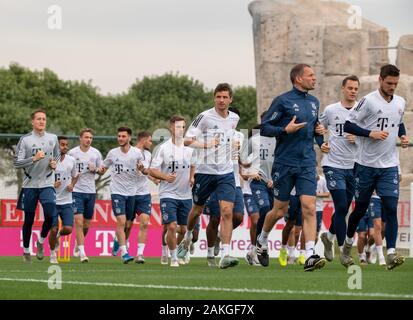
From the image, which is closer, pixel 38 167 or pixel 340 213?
pixel 340 213

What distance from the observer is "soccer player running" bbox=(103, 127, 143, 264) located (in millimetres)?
21922

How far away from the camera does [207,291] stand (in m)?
11.3

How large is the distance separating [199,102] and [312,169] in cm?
7267

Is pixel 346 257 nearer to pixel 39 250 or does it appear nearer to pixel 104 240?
pixel 39 250

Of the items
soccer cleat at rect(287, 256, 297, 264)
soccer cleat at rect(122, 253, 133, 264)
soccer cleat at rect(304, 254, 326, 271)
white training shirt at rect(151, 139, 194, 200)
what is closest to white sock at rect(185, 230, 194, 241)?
white training shirt at rect(151, 139, 194, 200)

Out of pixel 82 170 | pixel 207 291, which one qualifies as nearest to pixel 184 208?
pixel 82 170

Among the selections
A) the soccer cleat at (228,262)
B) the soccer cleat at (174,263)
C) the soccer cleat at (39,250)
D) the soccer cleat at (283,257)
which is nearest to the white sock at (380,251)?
the soccer cleat at (283,257)

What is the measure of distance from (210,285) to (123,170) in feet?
33.7

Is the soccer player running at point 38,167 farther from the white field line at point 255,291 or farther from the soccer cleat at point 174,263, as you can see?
the white field line at point 255,291

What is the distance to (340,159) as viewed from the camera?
17.9 m

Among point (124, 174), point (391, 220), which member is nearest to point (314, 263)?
point (391, 220)

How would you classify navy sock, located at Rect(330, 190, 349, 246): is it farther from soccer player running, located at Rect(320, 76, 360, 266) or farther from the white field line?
the white field line

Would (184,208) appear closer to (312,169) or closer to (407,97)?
(312,169)

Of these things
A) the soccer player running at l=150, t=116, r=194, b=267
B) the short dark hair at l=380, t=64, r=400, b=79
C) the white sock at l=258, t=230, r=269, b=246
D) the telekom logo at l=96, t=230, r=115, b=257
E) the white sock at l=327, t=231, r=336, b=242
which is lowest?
the telekom logo at l=96, t=230, r=115, b=257
